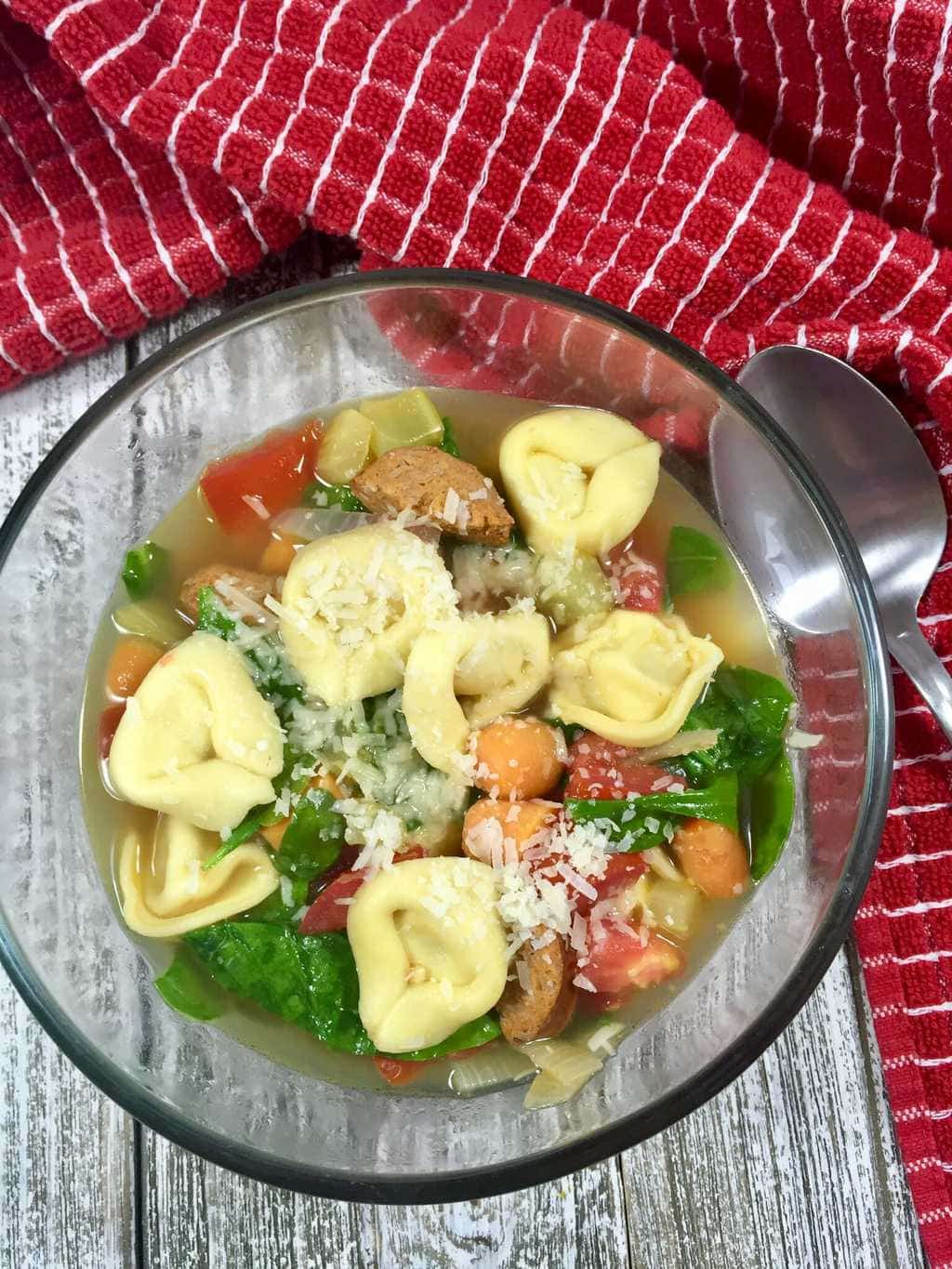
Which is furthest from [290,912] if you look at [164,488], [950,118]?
[950,118]

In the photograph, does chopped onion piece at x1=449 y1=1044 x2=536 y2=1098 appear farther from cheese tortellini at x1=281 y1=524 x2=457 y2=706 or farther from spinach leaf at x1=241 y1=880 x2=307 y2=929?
cheese tortellini at x1=281 y1=524 x2=457 y2=706

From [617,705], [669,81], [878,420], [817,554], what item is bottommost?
[617,705]

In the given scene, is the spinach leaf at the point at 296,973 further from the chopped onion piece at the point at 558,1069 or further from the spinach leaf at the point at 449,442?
the spinach leaf at the point at 449,442

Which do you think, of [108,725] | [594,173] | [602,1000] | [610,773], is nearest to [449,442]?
[594,173]

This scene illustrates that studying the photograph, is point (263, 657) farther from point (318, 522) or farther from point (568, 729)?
point (568, 729)

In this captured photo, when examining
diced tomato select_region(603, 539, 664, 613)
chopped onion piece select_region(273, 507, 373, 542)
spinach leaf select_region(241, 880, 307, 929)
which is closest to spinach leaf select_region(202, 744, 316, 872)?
spinach leaf select_region(241, 880, 307, 929)

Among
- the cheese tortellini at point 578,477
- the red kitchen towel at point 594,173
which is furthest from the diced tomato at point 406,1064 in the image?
the cheese tortellini at point 578,477

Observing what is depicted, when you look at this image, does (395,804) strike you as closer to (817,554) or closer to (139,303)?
(817,554)
